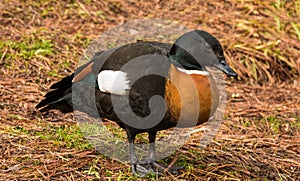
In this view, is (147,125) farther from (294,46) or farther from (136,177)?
(294,46)

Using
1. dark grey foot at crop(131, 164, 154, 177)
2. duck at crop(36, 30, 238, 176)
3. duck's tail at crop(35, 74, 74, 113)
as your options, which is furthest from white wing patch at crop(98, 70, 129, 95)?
dark grey foot at crop(131, 164, 154, 177)

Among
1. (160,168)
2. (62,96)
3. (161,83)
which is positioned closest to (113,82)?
(161,83)

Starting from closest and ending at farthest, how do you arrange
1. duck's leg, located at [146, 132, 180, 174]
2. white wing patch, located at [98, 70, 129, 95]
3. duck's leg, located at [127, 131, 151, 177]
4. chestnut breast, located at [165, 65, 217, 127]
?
1. chestnut breast, located at [165, 65, 217, 127]
2. white wing patch, located at [98, 70, 129, 95]
3. duck's leg, located at [127, 131, 151, 177]
4. duck's leg, located at [146, 132, 180, 174]

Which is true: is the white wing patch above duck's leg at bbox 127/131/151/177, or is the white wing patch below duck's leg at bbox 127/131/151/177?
above

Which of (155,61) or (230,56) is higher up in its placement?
(155,61)

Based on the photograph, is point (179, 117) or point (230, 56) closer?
point (179, 117)

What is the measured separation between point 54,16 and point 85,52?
0.96 m

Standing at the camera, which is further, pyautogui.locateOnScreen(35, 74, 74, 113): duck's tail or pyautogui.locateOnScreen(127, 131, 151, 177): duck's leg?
pyautogui.locateOnScreen(35, 74, 74, 113): duck's tail

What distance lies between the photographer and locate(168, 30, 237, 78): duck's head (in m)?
3.32

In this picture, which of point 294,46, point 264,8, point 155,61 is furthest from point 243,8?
point 155,61

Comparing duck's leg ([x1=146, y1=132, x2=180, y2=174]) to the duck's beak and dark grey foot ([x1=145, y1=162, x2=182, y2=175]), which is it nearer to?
dark grey foot ([x1=145, y1=162, x2=182, y2=175])

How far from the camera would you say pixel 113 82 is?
346 centimetres

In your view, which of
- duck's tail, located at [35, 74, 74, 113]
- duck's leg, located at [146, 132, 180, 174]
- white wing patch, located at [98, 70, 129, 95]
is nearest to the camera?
white wing patch, located at [98, 70, 129, 95]

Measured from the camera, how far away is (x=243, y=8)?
6.99 metres
